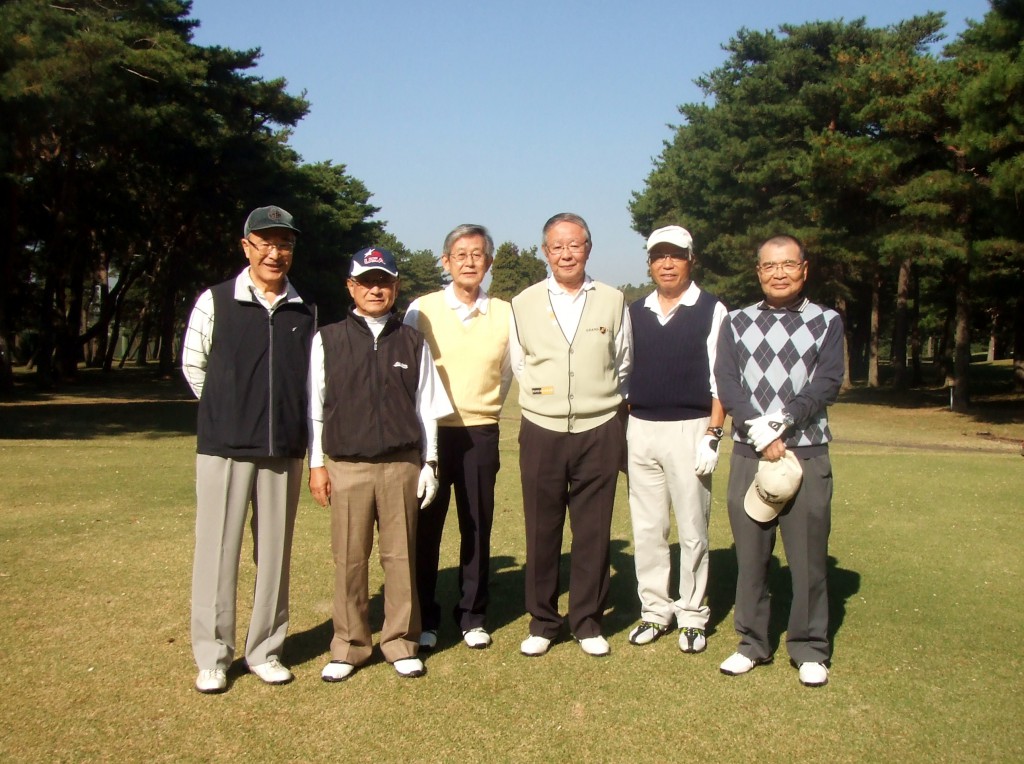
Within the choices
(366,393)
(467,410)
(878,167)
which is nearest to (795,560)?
(467,410)

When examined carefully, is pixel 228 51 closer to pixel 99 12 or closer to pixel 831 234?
pixel 99 12

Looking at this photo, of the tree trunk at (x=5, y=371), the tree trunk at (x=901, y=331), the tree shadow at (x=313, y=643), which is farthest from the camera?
the tree trunk at (x=901, y=331)

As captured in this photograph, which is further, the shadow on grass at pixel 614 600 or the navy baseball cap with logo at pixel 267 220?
the shadow on grass at pixel 614 600

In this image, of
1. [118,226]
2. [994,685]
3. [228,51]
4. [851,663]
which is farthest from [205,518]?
[118,226]

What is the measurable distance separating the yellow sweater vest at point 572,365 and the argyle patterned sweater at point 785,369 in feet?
1.84

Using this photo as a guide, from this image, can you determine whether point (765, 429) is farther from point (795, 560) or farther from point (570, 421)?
point (570, 421)

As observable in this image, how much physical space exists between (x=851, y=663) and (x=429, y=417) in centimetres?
237

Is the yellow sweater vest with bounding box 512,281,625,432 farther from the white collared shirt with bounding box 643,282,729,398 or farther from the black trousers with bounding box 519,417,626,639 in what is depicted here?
the white collared shirt with bounding box 643,282,729,398

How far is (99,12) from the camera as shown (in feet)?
59.6

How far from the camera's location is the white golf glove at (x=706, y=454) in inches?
187

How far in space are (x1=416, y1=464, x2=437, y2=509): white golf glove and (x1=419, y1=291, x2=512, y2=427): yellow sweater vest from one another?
372 millimetres

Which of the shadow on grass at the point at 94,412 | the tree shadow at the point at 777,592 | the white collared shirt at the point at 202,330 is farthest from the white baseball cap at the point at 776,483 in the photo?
the shadow on grass at the point at 94,412

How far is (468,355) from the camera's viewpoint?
4871 mm

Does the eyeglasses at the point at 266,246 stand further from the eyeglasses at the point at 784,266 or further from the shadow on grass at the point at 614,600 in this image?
the eyeglasses at the point at 784,266
